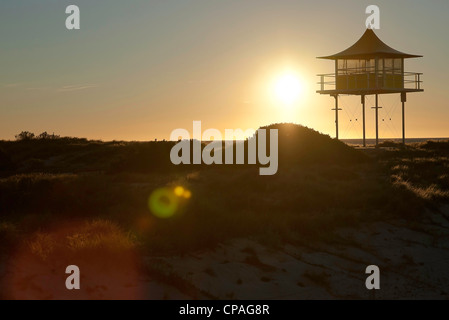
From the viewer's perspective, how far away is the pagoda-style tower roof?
45750 millimetres

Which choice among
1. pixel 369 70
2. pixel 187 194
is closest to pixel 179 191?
pixel 187 194

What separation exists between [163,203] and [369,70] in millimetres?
31546

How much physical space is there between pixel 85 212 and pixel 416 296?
9589 millimetres

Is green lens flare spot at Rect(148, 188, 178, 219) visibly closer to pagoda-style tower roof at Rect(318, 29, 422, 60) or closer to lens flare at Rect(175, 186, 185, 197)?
lens flare at Rect(175, 186, 185, 197)

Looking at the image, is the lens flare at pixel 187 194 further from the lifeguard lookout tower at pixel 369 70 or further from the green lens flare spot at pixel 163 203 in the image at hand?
the lifeguard lookout tower at pixel 369 70

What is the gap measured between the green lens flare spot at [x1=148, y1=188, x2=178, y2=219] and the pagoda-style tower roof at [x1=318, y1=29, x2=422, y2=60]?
29.7 meters

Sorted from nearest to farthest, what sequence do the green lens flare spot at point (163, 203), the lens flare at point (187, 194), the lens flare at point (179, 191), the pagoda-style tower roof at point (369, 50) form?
1. the green lens flare spot at point (163, 203)
2. the lens flare at point (187, 194)
3. the lens flare at point (179, 191)
4. the pagoda-style tower roof at point (369, 50)

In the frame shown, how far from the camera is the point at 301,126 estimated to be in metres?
36.1

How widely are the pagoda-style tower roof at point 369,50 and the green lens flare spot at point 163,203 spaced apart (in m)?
29.7

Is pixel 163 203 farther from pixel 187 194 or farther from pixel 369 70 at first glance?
pixel 369 70

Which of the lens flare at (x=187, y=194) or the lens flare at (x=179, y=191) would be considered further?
the lens flare at (x=179, y=191)

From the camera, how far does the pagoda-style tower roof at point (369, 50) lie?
45750 millimetres

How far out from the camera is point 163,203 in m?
18.3

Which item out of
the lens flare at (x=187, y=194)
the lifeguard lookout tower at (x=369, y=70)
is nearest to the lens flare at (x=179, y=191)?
the lens flare at (x=187, y=194)
